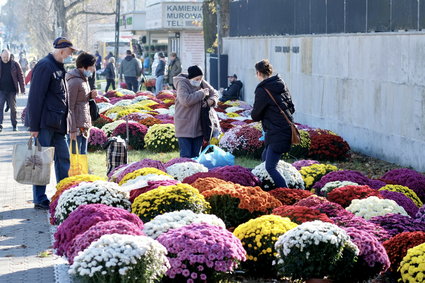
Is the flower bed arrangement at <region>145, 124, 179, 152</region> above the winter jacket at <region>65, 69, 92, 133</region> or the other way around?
the other way around

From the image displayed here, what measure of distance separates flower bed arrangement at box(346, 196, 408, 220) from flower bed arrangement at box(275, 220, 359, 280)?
1825mm

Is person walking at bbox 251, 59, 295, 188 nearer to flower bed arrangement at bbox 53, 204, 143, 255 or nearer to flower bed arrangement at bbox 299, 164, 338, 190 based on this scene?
flower bed arrangement at bbox 299, 164, 338, 190

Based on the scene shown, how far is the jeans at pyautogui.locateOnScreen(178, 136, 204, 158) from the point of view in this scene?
1324 centimetres

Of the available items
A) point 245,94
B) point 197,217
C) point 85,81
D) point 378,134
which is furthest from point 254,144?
point 245,94

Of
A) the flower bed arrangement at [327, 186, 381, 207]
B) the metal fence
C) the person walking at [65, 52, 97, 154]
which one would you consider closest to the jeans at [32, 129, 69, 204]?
the person walking at [65, 52, 97, 154]

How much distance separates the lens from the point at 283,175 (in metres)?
11.5

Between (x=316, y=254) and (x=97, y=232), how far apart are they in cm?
177

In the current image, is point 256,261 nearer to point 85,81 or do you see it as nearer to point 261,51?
point 85,81

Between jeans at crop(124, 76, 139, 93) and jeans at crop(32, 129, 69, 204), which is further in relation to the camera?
jeans at crop(124, 76, 139, 93)

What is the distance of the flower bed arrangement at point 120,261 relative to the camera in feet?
21.3

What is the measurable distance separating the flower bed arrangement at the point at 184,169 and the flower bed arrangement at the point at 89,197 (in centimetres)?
220

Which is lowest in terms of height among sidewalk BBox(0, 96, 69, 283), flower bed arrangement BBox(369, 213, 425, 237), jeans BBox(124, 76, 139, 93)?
sidewalk BBox(0, 96, 69, 283)

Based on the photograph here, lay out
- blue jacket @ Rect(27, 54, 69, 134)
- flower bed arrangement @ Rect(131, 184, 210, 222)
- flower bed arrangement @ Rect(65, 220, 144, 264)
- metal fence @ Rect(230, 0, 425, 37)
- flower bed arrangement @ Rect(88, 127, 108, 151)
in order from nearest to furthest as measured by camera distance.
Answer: flower bed arrangement @ Rect(65, 220, 144, 264)
flower bed arrangement @ Rect(131, 184, 210, 222)
blue jacket @ Rect(27, 54, 69, 134)
metal fence @ Rect(230, 0, 425, 37)
flower bed arrangement @ Rect(88, 127, 108, 151)

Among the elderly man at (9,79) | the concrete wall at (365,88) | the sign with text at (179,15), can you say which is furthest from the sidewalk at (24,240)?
the sign with text at (179,15)
